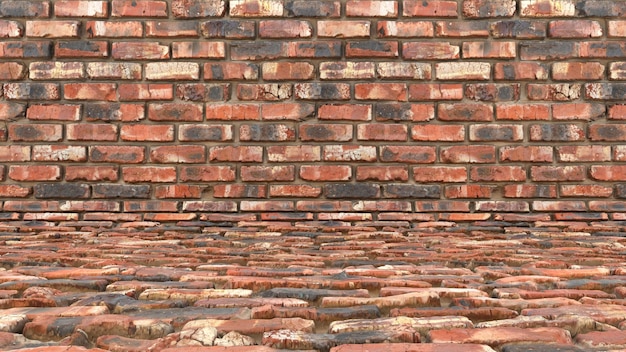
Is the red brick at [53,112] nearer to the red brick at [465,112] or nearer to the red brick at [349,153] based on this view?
the red brick at [349,153]

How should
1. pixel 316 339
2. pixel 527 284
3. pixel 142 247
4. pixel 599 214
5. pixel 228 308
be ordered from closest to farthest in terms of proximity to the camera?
pixel 316 339 → pixel 228 308 → pixel 527 284 → pixel 142 247 → pixel 599 214

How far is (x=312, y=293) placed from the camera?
1.12 m

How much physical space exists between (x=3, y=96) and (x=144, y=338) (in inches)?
79.5

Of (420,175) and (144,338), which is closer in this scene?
(144,338)

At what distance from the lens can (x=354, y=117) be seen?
8.11 ft

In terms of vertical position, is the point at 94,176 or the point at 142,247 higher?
the point at 94,176

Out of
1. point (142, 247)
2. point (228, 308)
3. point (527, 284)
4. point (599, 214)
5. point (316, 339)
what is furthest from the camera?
point (599, 214)

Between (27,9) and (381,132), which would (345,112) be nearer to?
(381,132)

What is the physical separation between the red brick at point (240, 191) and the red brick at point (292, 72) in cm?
48

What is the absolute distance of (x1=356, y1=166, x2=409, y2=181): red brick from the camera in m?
2.47

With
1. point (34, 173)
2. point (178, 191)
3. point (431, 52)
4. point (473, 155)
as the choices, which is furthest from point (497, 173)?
point (34, 173)

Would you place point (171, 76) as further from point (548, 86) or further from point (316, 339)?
point (316, 339)

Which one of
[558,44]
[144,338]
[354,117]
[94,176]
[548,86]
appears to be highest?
[558,44]

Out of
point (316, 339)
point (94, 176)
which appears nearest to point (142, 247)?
point (94, 176)
